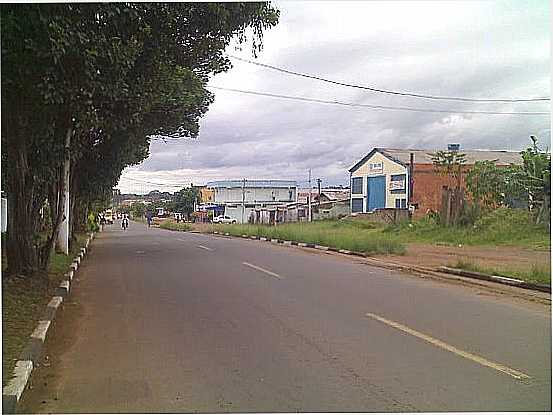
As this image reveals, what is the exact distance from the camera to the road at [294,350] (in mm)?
6129

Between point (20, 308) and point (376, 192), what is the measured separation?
42949 mm

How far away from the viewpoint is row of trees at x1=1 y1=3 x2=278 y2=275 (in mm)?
8648

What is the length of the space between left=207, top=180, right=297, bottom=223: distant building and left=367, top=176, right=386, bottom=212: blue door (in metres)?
22.8

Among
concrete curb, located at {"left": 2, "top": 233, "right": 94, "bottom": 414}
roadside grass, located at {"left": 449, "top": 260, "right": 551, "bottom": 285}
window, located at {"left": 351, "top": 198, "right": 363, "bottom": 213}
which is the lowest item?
concrete curb, located at {"left": 2, "top": 233, "right": 94, "bottom": 414}

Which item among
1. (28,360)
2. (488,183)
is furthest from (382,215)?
(28,360)

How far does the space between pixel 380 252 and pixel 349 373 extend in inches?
731

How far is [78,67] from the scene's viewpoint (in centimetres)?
921

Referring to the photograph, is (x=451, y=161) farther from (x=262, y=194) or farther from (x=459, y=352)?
(x=262, y=194)

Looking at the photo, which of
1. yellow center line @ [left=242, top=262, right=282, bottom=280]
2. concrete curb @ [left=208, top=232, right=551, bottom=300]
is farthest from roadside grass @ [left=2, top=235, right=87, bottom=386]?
concrete curb @ [left=208, top=232, right=551, bottom=300]

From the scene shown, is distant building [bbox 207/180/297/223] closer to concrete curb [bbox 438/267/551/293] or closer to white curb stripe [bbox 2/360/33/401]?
concrete curb [bbox 438/267/551/293]

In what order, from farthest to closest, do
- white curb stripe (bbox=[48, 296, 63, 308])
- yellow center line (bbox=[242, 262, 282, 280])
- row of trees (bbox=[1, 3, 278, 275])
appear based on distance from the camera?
yellow center line (bbox=[242, 262, 282, 280]) → white curb stripe (bbox=[48, 296, 63, 308]) → row of trees (bbox=[1, 3, 278, 275])

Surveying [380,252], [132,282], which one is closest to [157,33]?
[132,282]

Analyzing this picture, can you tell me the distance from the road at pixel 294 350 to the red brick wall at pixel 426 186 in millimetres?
32251

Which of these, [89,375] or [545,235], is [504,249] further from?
[89,375]
